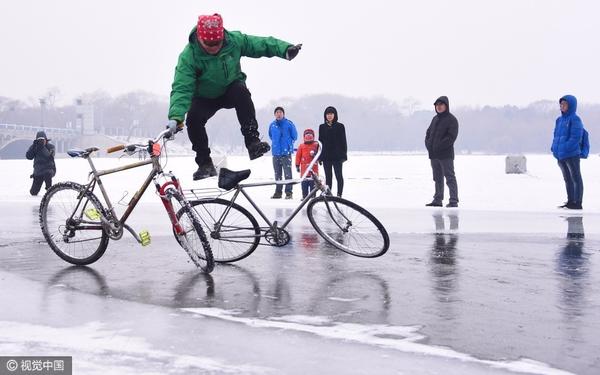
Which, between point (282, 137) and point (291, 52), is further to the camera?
point (282, 137)

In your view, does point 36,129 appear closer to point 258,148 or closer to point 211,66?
point 258,148

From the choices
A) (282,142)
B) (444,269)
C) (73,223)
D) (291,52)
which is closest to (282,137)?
(282,142)

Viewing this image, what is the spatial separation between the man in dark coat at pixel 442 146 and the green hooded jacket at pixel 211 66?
6866mm

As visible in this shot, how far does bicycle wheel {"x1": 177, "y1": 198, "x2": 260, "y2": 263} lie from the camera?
6.43 m

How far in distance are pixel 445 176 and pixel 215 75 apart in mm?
7453

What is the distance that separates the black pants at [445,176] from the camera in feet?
43.0

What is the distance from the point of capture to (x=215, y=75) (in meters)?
6.71

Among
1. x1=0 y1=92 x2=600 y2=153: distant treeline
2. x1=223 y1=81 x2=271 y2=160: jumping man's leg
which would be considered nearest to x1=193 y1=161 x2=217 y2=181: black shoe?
x1=223 y1=81 x2=271 y2=160: jumping man's leg

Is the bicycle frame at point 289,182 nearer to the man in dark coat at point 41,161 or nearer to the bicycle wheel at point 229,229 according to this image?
the bicycle wheel at point 229,229

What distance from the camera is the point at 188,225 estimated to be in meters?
6.08

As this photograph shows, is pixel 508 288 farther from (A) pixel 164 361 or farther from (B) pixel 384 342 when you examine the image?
(A) pixel 164 361

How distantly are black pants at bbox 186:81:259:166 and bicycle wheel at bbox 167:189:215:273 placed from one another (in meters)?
1.20

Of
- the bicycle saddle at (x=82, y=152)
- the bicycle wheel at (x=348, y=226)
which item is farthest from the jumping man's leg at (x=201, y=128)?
the bicycle wheel at (x=348, y=226)

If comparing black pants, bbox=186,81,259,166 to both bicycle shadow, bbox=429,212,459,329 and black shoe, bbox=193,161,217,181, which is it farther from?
bicycle shadow, bbox=429,212,459,329
